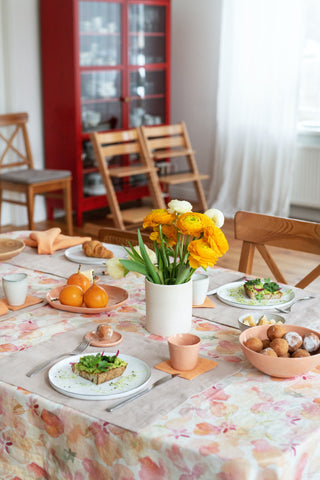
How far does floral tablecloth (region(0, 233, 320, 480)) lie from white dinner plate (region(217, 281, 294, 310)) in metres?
0.29

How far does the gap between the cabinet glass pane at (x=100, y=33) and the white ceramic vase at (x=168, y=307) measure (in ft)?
12.1

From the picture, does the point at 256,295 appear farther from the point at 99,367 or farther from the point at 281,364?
the point at 99,367

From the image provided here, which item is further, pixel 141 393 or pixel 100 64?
pixel 100 64

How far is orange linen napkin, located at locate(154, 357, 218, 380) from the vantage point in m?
1.26

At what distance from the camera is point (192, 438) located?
103 centimetres

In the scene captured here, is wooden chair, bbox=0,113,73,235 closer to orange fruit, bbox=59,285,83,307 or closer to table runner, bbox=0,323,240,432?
orange fruit, bbox=59,285,83,307

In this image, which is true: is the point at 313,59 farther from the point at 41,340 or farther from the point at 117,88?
the point at 41,340

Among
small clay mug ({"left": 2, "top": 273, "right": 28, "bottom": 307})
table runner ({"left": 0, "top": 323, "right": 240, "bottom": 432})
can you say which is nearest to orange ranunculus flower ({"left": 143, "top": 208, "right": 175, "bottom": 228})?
table runner ({"left": 0, "top": 323, "right": 240, "bottom": 432})

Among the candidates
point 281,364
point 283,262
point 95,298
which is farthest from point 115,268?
point 283,262

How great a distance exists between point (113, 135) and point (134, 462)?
3.62 m

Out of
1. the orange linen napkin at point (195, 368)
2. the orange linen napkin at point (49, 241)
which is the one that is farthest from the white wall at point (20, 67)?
the orange linen napkin at point (195, 368)

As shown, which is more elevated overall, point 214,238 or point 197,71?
point 197,71

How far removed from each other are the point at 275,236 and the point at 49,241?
746 millimetres

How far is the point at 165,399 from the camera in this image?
116cm
